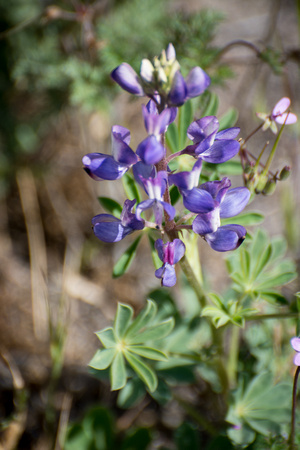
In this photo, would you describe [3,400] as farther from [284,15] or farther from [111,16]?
[284,15]

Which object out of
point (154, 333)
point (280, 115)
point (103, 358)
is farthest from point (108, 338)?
point (280, 115)

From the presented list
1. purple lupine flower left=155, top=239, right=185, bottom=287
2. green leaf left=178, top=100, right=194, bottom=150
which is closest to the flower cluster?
purple lupine flower left=155, top=239, right=185, bottom=287

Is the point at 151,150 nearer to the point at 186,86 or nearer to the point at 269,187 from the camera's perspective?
the point at 186,86

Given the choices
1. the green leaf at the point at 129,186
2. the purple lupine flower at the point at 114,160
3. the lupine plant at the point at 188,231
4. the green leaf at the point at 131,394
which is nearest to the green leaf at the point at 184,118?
the lupine plant at the point at 188,231

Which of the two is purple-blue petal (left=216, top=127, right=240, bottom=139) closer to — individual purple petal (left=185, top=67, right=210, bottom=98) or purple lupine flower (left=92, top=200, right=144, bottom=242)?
individual purple petal (left=185, top=67, right=210, bottom=98)

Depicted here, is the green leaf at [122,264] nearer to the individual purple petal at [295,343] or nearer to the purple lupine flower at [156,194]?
the purple lupine flower at [156,194]

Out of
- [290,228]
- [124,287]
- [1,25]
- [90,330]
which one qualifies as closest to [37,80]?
[1,25]
